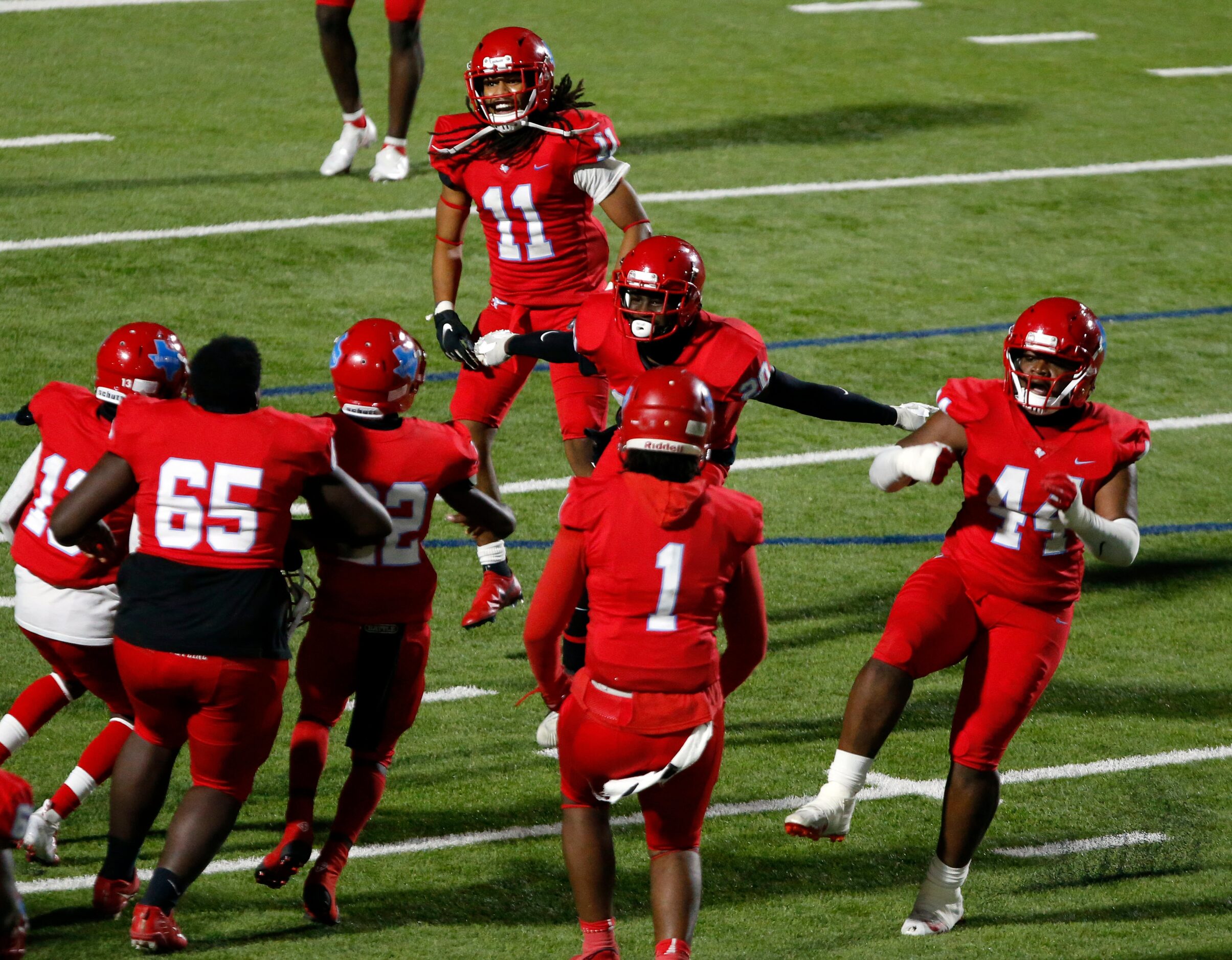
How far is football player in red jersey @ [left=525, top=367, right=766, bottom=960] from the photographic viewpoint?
13.4ft

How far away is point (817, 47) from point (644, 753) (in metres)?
12.1

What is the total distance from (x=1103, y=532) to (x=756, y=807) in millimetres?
1622

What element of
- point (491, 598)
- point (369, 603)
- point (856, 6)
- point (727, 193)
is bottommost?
point (491, 598)

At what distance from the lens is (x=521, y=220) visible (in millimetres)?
7113

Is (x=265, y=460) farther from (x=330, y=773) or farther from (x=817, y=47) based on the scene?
(x=817, y=47)

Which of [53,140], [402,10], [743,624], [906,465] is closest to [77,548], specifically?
[743,624]

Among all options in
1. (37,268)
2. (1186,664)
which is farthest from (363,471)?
(37,268)

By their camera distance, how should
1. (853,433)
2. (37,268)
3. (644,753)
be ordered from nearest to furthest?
(644,753), (853,433), (37,268)

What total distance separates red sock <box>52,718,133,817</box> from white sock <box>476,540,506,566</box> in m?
2.22

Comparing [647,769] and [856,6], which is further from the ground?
[856,6]

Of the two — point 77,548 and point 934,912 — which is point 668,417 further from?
point 77,548

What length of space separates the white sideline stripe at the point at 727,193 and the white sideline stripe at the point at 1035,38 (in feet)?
9.54

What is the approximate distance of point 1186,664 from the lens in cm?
704

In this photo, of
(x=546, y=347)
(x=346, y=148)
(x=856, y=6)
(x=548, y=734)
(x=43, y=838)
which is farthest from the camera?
→ (x=856, y=6)
